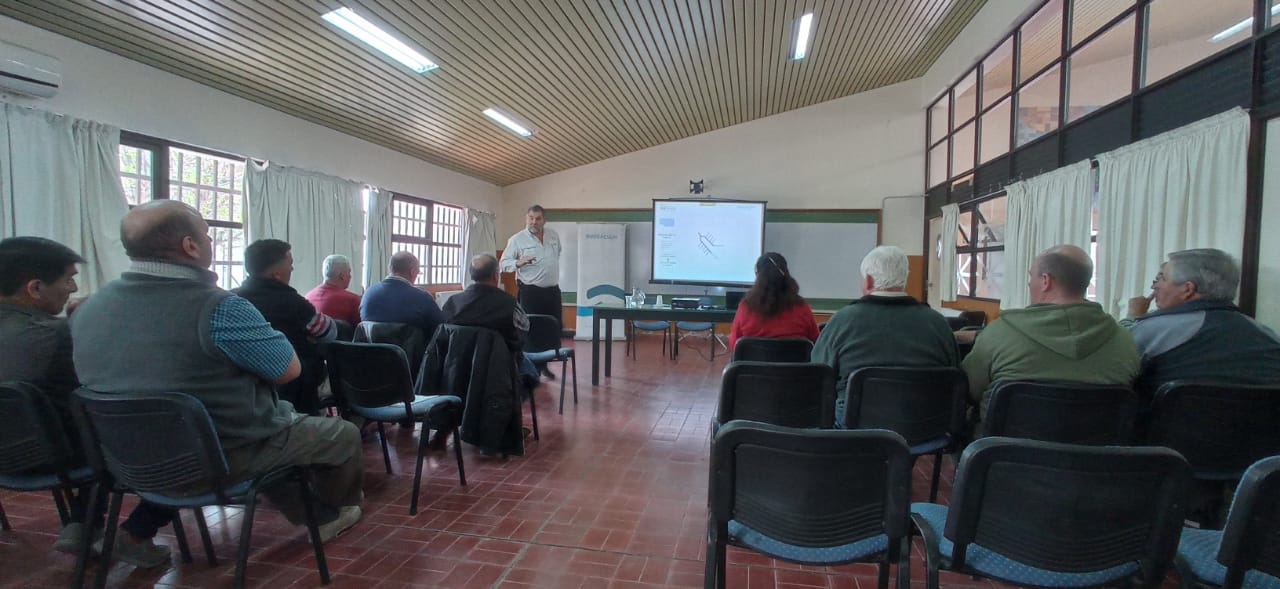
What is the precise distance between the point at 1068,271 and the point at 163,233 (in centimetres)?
287

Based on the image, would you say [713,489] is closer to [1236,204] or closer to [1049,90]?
[1236,204]

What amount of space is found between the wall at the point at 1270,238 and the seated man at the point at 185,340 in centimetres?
431

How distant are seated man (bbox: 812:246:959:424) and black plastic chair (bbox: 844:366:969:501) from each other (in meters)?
0.08

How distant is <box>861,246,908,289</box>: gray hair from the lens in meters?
2.24

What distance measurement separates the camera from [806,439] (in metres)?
1.19

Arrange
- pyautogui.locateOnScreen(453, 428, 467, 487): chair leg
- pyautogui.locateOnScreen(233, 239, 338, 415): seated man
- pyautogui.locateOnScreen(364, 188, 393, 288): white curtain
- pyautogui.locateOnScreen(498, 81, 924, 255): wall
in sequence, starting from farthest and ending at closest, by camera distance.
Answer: pyautogui.locateOnScreen(498, 81, 924, 255): wall
pyautogui.locateOnScreen(364, 188, 393, 288): white curtain
pyautogui.locateOnScreen(453, 428, 467, 487): chair leg
pyautogui.locateOnScreen(233, 239, 338, 415): seated man

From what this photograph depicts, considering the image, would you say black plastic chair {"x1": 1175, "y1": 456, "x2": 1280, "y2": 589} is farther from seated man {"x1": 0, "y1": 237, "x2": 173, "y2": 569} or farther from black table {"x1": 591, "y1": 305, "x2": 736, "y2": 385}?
black table {"x1": 591, "y1": 305, "x2": 736, "y2": 385}

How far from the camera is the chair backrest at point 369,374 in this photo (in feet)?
7.97

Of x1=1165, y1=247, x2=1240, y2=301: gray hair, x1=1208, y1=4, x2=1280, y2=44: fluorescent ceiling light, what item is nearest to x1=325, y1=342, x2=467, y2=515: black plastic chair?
x1=1165, y1=247, x2=1240, y2=301: gray hair

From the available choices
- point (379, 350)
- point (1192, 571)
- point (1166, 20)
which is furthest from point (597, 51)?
point (1192, 571)

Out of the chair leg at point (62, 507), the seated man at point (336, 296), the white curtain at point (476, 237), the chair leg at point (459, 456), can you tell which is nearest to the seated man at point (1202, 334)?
the chair leg at point (459, 456)

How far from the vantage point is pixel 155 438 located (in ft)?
4.93

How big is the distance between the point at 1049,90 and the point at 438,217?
7.50 meters

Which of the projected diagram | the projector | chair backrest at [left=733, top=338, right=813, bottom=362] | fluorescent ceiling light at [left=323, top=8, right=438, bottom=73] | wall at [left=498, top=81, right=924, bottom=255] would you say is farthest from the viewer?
wall at [left=498, top=81, right=924, bottom=255]
